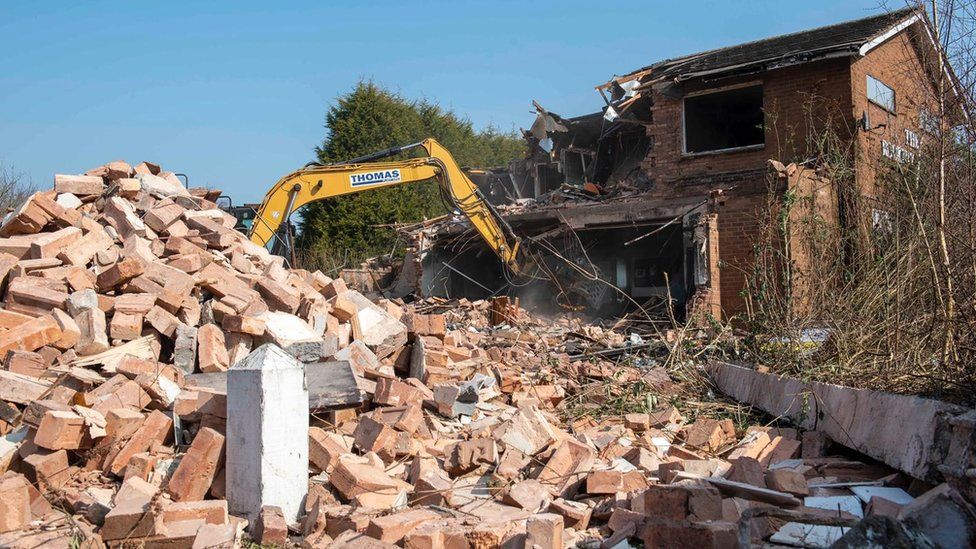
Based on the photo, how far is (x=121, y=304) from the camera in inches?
262

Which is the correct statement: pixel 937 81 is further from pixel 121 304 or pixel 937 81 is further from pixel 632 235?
pixel 632 235

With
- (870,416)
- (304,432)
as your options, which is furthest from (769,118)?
(304,432)

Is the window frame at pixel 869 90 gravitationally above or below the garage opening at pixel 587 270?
above

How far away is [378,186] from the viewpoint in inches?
517

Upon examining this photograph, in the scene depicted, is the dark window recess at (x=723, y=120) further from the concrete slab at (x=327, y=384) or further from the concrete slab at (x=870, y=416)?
the concrete slab at (x=327, y=384)

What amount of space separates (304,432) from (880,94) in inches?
604

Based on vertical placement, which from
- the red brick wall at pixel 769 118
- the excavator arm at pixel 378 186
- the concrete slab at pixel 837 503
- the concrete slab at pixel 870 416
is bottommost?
the concrete slab at pixel 837 503

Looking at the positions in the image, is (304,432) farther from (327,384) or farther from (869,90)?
(869,90)

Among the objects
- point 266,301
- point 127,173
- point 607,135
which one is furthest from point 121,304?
point 607,135

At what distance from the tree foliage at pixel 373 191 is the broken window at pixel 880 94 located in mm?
14321

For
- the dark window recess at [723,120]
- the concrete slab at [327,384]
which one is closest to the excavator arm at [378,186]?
the dark window recess at [723,120]

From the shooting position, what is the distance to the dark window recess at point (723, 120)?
16.8 m

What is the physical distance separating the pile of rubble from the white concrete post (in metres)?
0.01

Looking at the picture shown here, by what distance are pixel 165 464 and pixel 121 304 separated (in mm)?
2050
